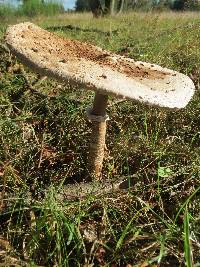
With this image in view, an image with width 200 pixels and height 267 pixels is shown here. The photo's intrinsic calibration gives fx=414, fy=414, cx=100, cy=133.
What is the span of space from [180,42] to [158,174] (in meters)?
3.63

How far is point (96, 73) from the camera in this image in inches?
82.4

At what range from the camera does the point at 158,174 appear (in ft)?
8.23

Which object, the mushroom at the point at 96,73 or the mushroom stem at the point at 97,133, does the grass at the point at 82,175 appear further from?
the mushroom at the point at 96,73

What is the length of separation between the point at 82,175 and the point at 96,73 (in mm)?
938

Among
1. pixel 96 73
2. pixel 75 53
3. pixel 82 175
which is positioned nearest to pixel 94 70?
pixel 96 73

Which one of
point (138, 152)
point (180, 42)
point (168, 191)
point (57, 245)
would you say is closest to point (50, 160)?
point (138, 152)

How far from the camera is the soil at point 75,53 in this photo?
7.50 feet

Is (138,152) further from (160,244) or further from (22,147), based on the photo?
(160,244)

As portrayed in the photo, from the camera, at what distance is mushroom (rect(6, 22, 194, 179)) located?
202 cm

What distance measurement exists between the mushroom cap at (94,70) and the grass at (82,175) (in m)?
0.48

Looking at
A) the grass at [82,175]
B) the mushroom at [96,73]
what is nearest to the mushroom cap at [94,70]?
the mushroom at [96,73]

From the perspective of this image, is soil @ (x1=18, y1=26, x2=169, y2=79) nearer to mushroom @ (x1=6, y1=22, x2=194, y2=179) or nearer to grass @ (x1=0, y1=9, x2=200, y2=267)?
mushroom @ (x1=6, y1=22, x2=194, y2=179)

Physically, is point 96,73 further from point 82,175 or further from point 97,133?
point 82,175

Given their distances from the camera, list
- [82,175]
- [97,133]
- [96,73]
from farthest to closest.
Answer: [82,175] < [97,133] < [96,73]
